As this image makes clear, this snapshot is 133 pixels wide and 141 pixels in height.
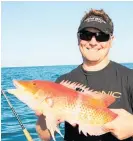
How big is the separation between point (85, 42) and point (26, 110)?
12.8 m

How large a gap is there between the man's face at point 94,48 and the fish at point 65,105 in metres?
0.56

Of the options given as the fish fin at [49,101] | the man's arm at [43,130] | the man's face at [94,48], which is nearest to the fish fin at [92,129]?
the fish fin at [49,101]

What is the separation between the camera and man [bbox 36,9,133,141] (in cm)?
434

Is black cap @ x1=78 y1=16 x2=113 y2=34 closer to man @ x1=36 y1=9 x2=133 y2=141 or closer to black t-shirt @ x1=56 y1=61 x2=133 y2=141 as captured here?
man @ x1=36 y1=9 x2=133 y2=141

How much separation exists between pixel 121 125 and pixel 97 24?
1.22 meters

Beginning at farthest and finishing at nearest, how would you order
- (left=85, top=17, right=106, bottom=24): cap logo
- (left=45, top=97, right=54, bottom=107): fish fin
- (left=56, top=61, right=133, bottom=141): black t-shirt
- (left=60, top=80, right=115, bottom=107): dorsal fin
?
(left=85, top=17, right=106, bottom=24): cap logo < (left=56, top=61, right=133, bottom=141): black t-shirt < (left=60, top=80, right=115, bottom=107): dorsal fin < (left=45, top=97, right=54, bottom=107): fish fin

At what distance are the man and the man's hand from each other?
16 cm

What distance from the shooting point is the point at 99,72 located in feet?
14.8

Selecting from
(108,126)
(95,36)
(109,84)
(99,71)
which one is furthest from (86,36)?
(108,126)

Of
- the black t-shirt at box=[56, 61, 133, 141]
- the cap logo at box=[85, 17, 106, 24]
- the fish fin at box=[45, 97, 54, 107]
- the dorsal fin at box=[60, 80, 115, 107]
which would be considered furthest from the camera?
the cap logo at box=[85, 17, 106, 24]

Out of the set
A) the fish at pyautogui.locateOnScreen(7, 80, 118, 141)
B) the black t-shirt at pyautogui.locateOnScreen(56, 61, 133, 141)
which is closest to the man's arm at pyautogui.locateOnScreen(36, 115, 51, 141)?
the black t-shirt at pyautogui.locateOnScreen(56, 61, 133, 141)

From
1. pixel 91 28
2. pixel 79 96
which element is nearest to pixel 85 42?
pixel 91 28

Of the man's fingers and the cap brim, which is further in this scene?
the cap brim

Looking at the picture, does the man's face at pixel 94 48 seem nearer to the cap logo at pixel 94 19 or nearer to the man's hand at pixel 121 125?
the cap logo at pixel 94 19
